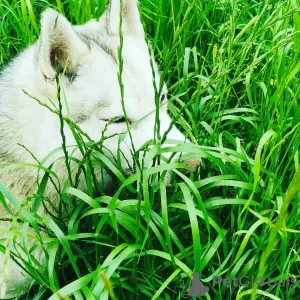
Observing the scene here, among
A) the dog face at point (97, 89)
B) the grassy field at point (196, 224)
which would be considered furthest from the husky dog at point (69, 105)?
the grassy field at point (196, 224)

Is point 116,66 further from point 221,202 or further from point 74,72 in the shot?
point 221,202

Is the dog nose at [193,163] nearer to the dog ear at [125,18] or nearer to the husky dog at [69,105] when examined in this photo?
the husky dog at [69,105]

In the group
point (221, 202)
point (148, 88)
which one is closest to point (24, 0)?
point (148, 88)

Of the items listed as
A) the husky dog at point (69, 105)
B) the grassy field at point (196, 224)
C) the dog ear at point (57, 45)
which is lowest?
the grassy field at point (196, 224)

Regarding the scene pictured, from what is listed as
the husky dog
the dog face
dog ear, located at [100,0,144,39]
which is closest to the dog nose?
the husky dog

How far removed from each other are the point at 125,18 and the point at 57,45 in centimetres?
61

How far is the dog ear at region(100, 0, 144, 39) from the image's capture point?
248cm

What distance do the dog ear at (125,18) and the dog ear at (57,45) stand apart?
1.17 ft

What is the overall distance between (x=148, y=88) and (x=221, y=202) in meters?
0.67

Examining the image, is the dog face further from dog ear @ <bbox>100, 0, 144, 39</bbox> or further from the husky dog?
dog ear @ <bbox>100, 0, 144, 39</bbox>

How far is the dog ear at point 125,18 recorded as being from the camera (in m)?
2.48

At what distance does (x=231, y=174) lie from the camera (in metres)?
2.16

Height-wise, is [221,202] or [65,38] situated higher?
[65,38]

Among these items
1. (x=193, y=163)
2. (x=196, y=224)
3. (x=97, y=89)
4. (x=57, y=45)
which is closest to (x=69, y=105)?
(x=97, y=89)
